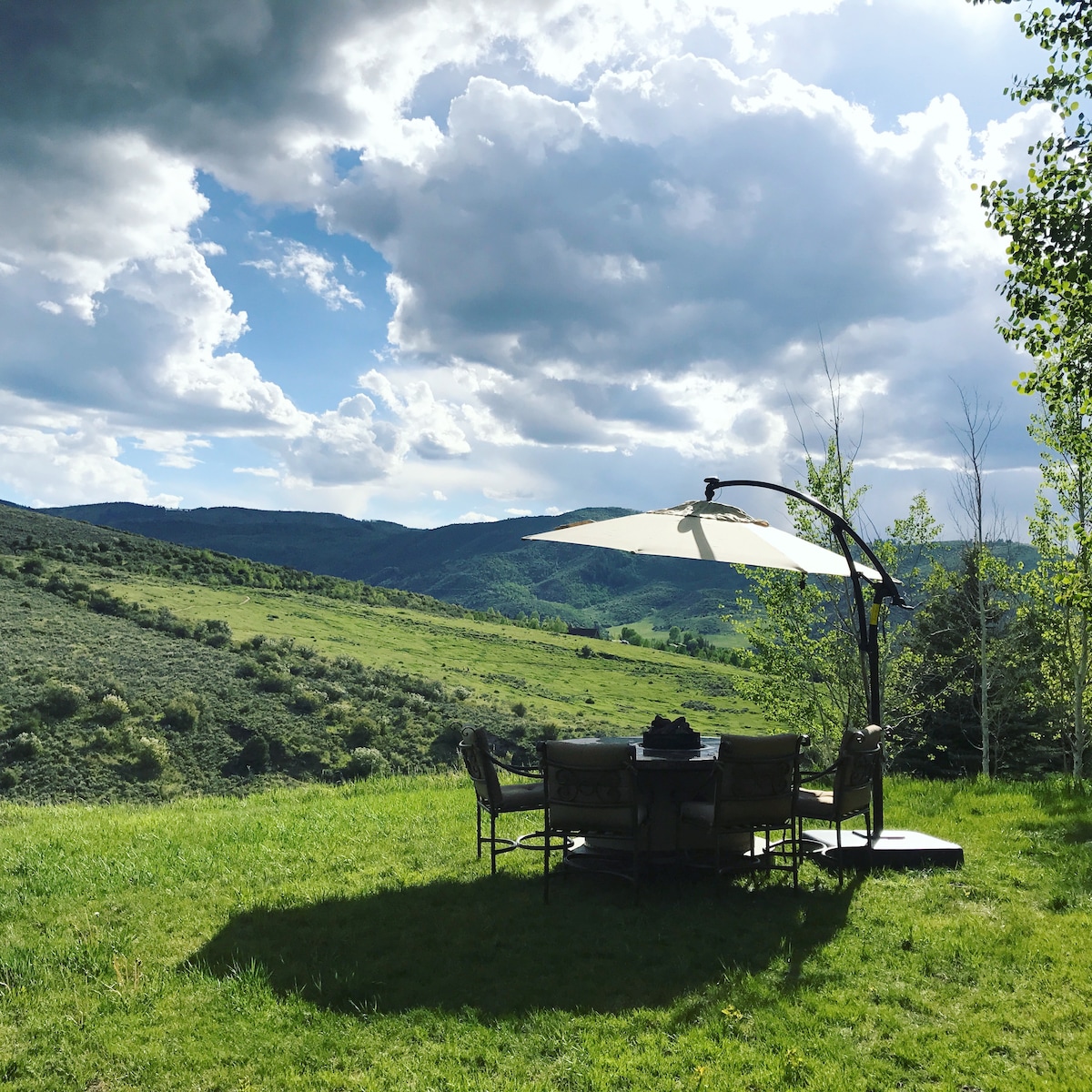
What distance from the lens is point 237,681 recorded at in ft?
162

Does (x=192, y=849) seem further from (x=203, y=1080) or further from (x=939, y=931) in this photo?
(x=939, y=931)

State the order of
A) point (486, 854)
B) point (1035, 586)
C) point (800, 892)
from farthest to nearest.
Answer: point (1035, 586) < point (486, 854) < point (800, 892)

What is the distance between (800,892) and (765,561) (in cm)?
231

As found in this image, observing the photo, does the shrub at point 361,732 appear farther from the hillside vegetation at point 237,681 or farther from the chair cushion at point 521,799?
the chair cushion at point 521,799

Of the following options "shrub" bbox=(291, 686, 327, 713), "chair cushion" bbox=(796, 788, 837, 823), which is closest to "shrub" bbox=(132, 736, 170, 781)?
"shrub" bbox=(291, 686, 327, 713)

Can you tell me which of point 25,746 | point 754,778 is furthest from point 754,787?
A: point 25,746

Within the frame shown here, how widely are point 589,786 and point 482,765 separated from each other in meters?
0.97

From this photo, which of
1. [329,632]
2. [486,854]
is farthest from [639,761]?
[329,632]

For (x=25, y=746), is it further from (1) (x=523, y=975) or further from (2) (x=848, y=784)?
(2) (x=848, y=784)

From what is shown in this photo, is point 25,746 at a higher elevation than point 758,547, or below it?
below

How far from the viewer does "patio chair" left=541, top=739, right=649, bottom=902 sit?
542 centimetres

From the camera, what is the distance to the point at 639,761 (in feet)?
19.1

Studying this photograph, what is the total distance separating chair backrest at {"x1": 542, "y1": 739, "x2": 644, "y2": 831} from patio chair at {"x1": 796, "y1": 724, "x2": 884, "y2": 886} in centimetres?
123

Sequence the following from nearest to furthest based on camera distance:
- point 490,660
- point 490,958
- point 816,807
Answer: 1. point 490,958
2. point 816,807
3. point 490,660
